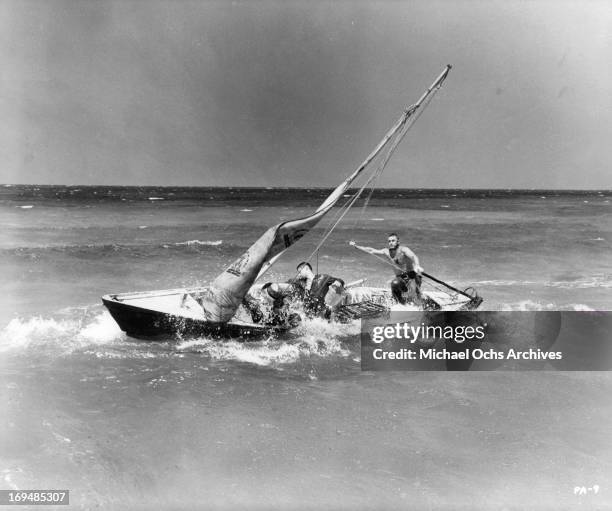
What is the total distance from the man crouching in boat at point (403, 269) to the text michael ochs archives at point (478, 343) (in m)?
0.64

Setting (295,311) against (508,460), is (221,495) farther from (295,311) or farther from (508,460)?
(295,311)

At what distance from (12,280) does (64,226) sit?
21.6m

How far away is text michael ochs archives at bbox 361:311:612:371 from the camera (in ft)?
37.9

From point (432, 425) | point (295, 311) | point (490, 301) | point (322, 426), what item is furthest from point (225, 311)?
point (490, 301)

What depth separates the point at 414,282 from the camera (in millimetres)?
13391

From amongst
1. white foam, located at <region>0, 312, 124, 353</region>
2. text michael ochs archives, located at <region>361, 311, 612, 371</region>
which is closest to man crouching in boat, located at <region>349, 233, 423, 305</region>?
text michael ochs archives, located at <region>361, 311, 612, 371</region>

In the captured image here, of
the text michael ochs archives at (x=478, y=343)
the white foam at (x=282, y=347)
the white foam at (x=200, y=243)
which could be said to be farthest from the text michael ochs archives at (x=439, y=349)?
the white foam at (x=200, y=243)

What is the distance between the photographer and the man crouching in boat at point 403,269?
43.4 ft

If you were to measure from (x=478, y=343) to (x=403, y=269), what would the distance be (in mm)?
2405

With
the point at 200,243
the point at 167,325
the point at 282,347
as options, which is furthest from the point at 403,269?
the point at 200,243

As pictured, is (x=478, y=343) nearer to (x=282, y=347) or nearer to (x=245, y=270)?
(x=282, y=347)

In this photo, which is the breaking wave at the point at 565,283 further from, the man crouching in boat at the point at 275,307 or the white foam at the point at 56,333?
the white foam at the point at 56,333

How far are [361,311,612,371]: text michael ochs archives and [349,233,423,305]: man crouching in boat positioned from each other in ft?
2.10

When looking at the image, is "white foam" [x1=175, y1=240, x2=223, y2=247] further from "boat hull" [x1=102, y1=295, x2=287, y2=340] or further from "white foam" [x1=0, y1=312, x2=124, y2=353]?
"boat hull" [x1=102, y1=295, x2=287, y2=340]
